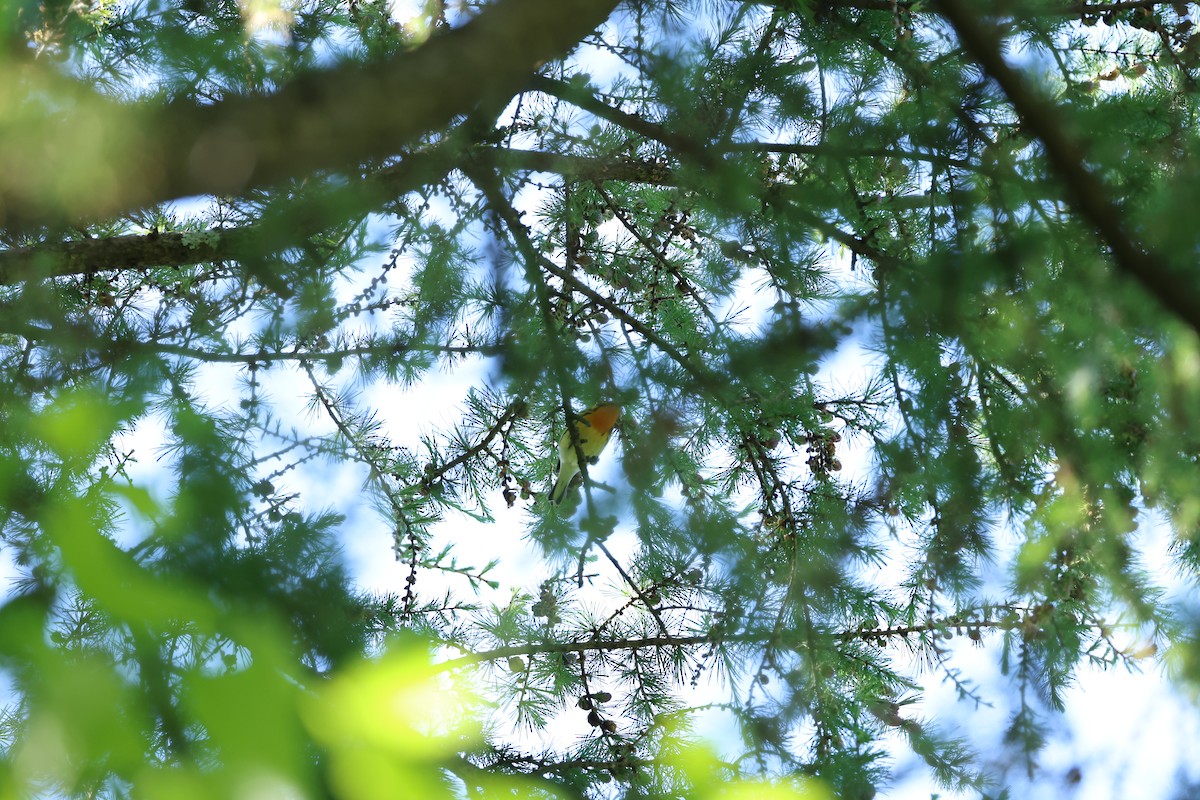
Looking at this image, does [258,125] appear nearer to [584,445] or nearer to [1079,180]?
[1079,180]

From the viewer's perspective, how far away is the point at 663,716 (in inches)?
73.0

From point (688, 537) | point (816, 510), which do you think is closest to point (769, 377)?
point (688, 537)

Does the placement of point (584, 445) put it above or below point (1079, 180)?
above

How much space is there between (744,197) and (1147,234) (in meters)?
0.62

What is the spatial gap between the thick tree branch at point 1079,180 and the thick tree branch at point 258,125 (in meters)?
0.55

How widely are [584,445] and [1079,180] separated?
4.87 feet

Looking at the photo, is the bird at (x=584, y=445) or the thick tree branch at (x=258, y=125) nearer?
the thick tree branch at (x=258, y=125)

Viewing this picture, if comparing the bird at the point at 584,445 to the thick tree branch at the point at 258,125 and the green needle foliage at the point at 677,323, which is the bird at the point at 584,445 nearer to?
the green needle foliage at the point at 677,323

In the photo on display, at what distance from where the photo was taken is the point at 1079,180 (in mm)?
1085

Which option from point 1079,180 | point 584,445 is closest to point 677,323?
point 584,445

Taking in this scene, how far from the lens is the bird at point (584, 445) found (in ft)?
6.89

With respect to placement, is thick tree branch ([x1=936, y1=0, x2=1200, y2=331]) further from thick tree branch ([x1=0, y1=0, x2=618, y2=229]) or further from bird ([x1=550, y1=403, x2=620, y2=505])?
bird ([x1=550, y1=403, x2=620, y2=505])

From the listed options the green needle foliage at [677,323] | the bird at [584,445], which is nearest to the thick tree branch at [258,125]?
the green needle foliage at [677,323]

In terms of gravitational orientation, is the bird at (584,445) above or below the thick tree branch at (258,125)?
above
